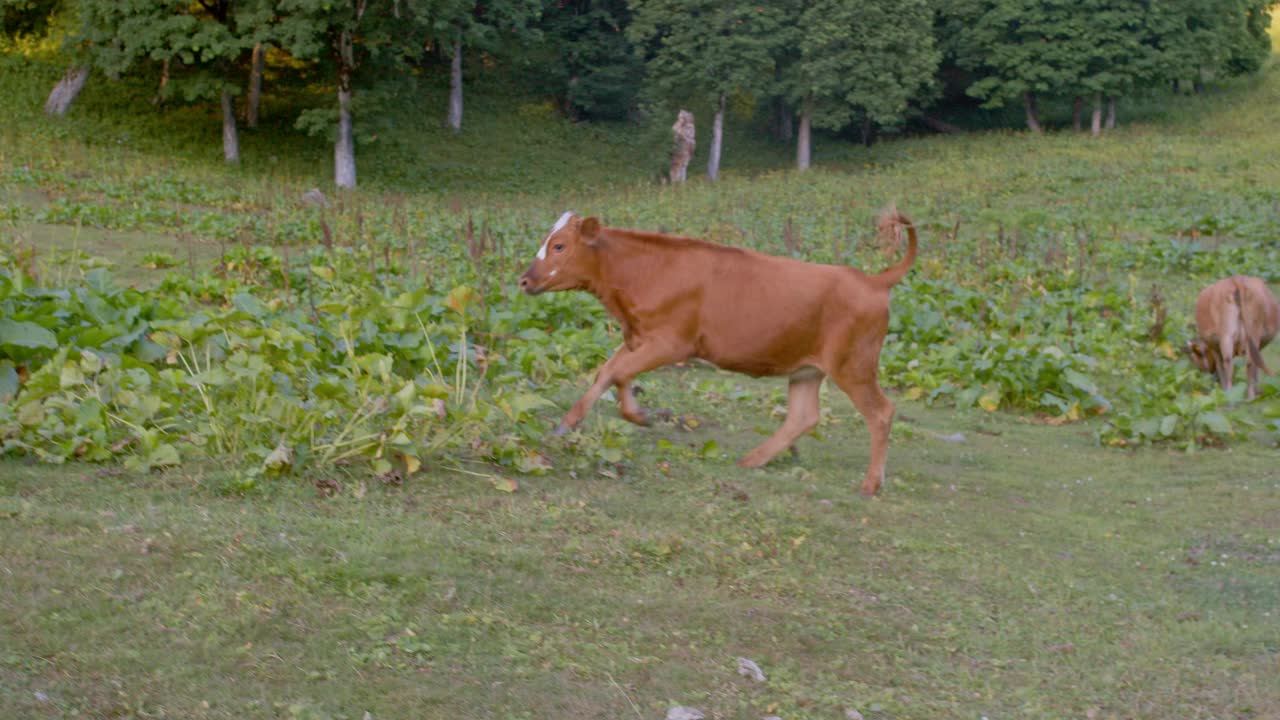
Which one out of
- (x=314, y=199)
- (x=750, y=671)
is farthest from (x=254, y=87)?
(x=750, y=671)

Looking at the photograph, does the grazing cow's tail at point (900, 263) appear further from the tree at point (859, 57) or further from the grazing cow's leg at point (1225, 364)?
the tree at point (859, 57)

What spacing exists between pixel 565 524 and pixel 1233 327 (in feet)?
27.8

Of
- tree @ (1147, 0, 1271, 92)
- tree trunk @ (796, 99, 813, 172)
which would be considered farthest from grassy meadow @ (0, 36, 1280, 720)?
tree @ (1147, 0, 1271, 92)

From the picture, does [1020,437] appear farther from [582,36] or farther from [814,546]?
[582,36]

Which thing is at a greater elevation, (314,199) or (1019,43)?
(1019,43)

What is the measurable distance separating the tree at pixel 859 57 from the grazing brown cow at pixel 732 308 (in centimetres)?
3443

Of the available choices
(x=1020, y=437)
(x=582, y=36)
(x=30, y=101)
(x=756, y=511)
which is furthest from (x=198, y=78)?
(x=756, y=511)

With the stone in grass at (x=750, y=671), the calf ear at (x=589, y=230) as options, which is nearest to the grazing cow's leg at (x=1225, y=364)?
the calf ear at (x=589, y=230)

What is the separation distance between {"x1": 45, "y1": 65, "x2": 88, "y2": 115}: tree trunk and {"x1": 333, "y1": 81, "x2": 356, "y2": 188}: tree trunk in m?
6.72

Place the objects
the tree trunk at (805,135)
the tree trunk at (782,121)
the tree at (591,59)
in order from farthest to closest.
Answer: the tree trunk at (782,121) < the tree at (591,59) < the tree trunk at (805,135)

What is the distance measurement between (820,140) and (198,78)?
996 inches

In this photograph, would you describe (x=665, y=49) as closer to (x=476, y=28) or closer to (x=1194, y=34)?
(x=476, y=28)

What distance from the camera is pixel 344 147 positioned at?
3269cm

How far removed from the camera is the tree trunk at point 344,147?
32.3 metres
